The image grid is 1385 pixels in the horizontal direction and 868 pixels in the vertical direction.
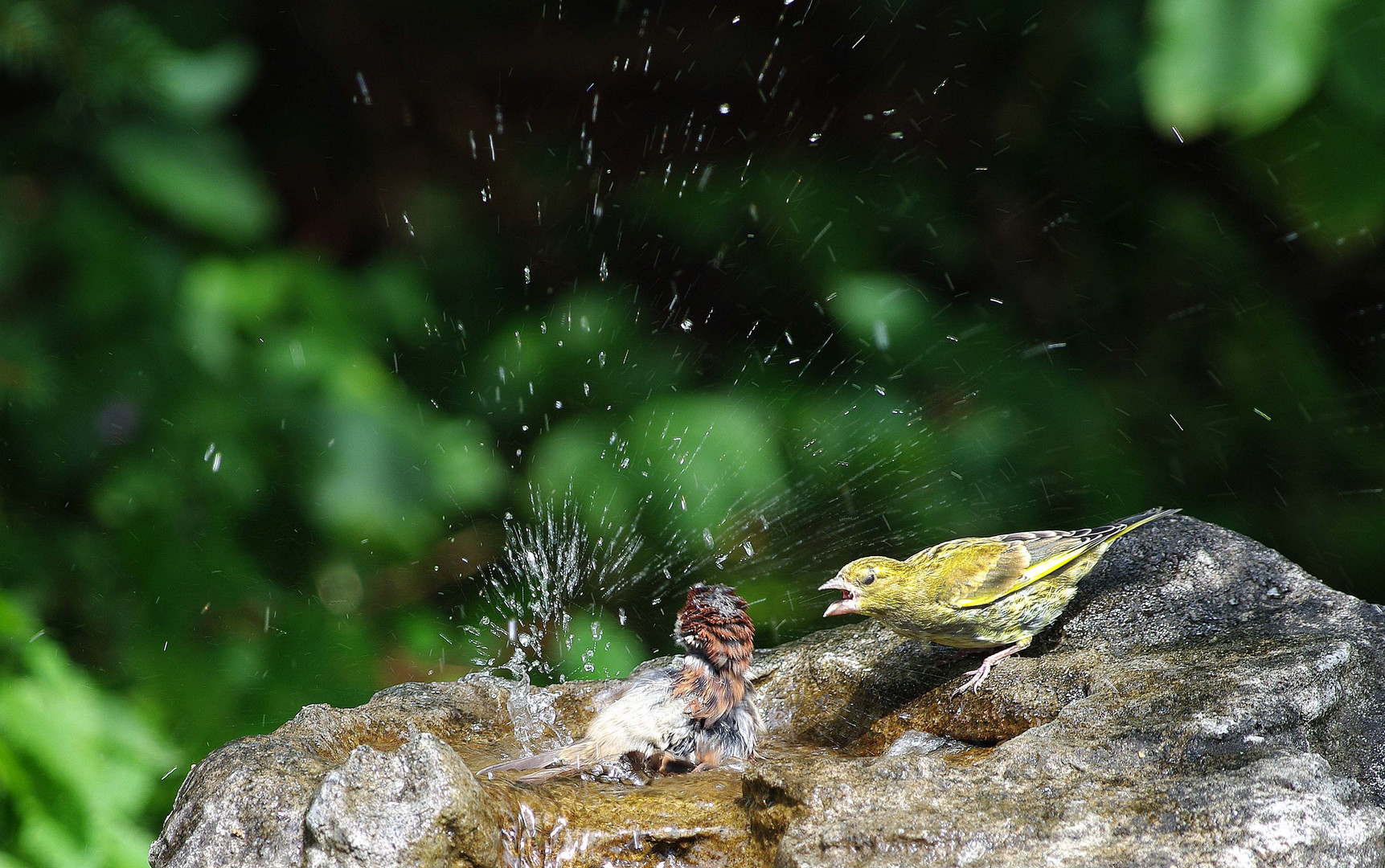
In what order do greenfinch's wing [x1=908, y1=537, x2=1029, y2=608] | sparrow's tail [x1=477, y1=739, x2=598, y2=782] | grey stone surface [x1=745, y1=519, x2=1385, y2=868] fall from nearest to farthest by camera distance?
grey stone surface [x1=745, y1=519, x2=1385, y2=868] → sparrow's tail [x1=477, y1=739, x2=598, y2=782] → greenfinch's wing [x1=908, y1=537, x2=1029, y2=608]

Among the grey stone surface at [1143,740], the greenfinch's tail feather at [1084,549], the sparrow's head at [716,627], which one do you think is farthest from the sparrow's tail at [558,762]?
the greenfinch's tail feather at [1084,549]

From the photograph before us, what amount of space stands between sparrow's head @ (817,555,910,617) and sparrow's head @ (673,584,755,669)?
0.20 m

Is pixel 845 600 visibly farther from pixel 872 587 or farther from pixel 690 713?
pixel 690 713

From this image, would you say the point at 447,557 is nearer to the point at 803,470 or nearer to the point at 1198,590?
the point at 803,470

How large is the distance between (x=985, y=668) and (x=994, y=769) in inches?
28.9

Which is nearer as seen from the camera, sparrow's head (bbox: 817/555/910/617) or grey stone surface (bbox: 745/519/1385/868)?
grey stone surface (bbox: 745/519/1385/868)

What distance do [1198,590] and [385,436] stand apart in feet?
8.12

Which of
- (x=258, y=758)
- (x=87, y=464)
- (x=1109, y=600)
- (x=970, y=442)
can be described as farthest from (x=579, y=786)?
(x=87, y=464)

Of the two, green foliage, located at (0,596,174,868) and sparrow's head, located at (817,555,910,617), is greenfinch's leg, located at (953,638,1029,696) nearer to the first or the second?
sparrow's head, located at (817,555,910,617)

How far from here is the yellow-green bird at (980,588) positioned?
2.45 m

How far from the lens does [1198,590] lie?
2518 millimetres

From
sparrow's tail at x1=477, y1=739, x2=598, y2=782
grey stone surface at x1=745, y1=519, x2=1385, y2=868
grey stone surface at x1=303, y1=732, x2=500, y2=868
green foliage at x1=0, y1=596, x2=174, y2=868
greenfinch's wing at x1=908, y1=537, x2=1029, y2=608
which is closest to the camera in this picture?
grey stone surface at x1=745, y1=519, x2=1385, y2=868

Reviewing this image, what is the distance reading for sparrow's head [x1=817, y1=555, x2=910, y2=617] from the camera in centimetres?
248

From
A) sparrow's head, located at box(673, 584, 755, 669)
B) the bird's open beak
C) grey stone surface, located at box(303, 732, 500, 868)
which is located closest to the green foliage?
sparrow's head, located at box(673, 584, 755, 669)
